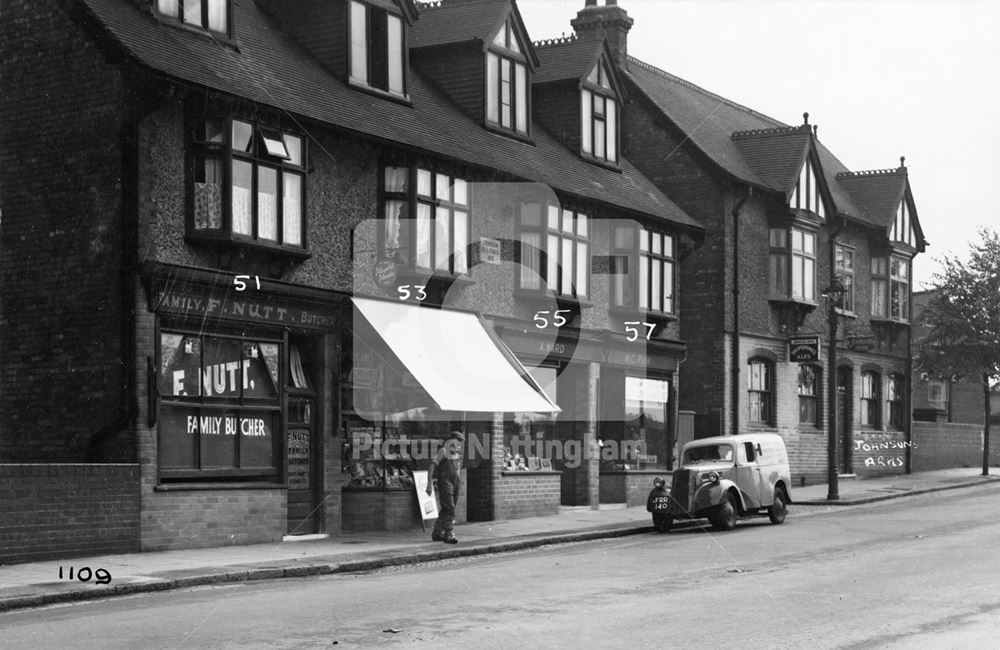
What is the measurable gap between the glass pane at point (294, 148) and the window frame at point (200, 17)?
211 cm

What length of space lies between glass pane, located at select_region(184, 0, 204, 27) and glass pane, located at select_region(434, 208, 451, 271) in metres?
5.54

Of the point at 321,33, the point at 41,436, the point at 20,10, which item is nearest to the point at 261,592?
the point at 41,436

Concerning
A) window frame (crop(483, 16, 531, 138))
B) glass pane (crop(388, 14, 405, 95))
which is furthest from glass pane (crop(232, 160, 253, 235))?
window frame (crop(483, 16, 531, 138))

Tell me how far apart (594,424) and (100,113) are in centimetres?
1388

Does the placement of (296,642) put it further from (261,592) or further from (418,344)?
(418,344)

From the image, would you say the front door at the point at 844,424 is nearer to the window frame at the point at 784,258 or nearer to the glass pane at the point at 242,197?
the window frame at the point at 784,258

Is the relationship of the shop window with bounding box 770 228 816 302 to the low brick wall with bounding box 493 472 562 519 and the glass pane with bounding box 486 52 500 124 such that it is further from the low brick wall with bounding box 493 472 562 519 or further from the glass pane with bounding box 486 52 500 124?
the low brick wall with bounding box 493 472 562 519

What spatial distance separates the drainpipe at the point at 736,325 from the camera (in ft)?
115

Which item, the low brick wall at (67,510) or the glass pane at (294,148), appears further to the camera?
the glass pane at (294,148)

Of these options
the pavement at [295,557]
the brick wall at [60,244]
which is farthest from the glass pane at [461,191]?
the brick wall at [60,244]

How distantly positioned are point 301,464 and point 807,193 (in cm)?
2021

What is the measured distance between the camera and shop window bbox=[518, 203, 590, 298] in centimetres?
2745

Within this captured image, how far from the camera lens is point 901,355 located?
4434 centimetres

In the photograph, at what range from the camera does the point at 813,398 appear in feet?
128
